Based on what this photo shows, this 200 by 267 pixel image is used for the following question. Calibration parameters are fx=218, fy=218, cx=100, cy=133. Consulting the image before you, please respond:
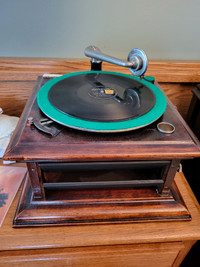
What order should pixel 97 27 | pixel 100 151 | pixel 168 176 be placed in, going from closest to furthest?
1. pixel 100 151
2. pixel 168 176
3. pixel 97 27

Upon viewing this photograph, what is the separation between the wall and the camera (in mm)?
967

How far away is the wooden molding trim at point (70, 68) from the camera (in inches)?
41.4

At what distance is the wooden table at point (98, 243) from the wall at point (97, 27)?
2.44ft

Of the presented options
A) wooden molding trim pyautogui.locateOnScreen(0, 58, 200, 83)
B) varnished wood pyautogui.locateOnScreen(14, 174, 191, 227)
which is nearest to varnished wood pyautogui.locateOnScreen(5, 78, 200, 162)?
varnished wood pyautogui.locateOnScreen(14, 174, 191, 227)

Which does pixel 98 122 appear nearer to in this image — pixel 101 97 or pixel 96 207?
pixel 101 97

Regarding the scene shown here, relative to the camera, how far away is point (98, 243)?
2.12 feet

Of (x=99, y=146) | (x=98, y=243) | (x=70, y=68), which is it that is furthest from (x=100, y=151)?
(x=70, y=68)

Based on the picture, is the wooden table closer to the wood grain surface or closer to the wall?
the wood grain surface

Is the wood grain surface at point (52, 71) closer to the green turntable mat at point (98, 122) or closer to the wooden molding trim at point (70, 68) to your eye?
the wooden molding trim at point (70, 68)

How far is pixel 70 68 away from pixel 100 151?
68 centimetres

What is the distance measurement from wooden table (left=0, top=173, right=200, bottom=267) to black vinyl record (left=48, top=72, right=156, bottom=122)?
0.34 meters

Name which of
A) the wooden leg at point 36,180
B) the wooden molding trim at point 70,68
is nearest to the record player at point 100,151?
the wooden leg at point 36,180

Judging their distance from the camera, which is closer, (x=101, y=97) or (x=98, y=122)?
(x=98, y=122)

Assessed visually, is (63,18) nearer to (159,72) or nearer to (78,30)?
(78,30)
